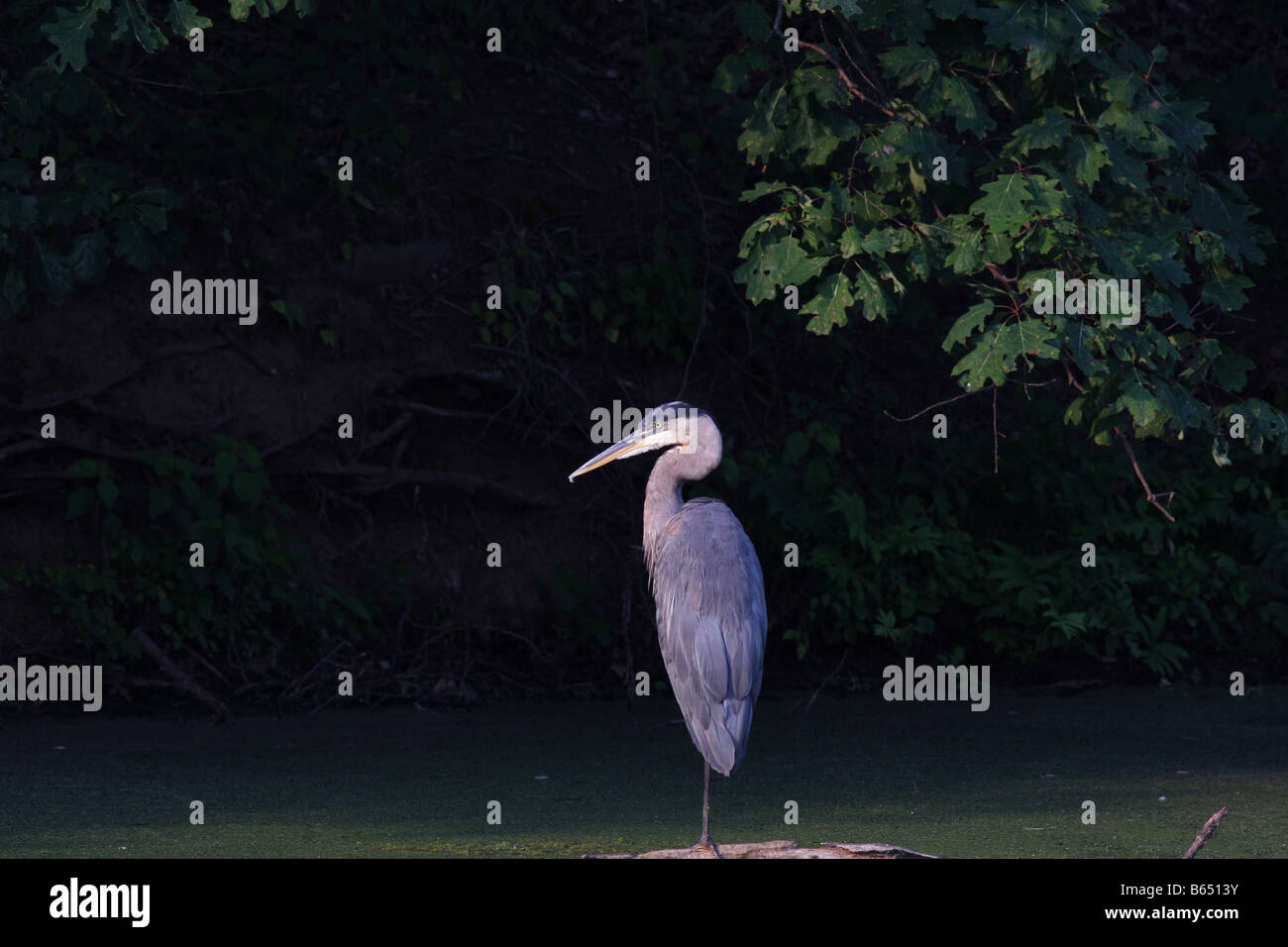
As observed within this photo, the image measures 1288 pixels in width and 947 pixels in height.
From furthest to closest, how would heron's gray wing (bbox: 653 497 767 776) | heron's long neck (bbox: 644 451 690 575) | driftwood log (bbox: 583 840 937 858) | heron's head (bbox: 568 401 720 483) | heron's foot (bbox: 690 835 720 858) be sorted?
heron's long neck (bbox: 644 451 690 575) → heron's head (bbox: 568 401 720 483) → heron's gray wing (bbox: 653 497 767 776) → heron's foot (bbox: 690 835 720 858) → driftwood log (bbox: 583 840 937 858)

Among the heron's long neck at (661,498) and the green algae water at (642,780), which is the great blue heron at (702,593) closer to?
the heron's long neck at (661,498)

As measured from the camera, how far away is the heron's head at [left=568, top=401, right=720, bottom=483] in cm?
604

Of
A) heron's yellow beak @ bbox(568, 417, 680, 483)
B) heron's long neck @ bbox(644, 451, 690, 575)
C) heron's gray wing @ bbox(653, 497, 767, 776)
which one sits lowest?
heron's gray wing @ bbox(653, 497, 767, 776)

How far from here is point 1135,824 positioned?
6172 millimetres

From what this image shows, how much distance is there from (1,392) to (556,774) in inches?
161

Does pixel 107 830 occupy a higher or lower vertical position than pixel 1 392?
lower

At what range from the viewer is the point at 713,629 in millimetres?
5750

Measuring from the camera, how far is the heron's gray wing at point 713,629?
568 centimetres

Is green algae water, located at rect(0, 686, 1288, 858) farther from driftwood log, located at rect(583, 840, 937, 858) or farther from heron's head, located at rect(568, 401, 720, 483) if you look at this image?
heron's head, located at rect(568, 401, 720, 483)

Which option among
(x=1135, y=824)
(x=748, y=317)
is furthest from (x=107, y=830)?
(x=748, y=317)

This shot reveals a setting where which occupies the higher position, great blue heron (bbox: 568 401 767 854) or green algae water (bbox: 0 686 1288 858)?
great blue heron (bbox: 568 401 767 854)

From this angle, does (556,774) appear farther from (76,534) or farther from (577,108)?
(577,108)

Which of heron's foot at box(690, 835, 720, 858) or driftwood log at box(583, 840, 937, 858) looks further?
heron's foot at box(690, 835, 720, 858)

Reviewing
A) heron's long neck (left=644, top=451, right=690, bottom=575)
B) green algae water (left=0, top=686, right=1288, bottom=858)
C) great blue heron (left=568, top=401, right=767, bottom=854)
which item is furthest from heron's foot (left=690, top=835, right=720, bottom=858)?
heron's long neck (left=644, top=451, right=690, bottom=575)
